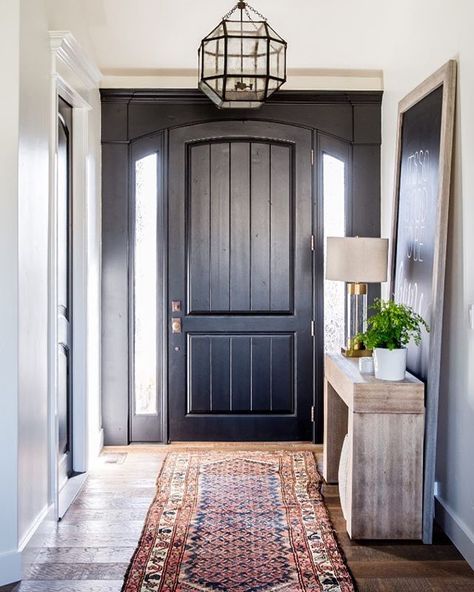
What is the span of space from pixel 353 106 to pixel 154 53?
1.49m

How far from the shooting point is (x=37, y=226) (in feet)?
11.2

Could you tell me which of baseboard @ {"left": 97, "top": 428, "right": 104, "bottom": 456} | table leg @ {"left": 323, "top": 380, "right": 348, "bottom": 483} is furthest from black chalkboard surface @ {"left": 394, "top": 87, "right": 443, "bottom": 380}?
baseboard @ {"left": 97, "top": 428, "right": 104, "bottom": 456}

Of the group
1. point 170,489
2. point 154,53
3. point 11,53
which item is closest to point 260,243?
point 154,53

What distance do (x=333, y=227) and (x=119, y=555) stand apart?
9.54 feet

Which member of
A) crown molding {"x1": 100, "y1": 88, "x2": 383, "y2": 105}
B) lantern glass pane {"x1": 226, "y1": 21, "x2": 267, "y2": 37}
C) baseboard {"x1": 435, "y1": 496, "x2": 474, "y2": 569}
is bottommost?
baseboard {"x1": 435, "y1": 496, "x2": 474, "y2": 569}

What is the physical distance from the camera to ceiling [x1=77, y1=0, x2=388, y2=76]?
470cm

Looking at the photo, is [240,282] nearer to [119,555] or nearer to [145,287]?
[145,287]

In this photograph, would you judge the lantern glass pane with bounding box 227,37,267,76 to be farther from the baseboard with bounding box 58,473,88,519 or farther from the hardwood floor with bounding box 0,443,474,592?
the baseboard with bounding box 58,473,88,519

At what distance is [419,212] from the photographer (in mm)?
3906

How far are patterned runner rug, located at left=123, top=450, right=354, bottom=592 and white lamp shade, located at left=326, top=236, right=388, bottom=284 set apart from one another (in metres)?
1.29

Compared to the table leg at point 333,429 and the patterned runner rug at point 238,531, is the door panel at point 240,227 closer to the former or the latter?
the table leg at point 333,429

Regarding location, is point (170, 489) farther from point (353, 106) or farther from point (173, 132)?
point (353, 106)

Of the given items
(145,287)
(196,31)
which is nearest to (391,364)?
(145,287)

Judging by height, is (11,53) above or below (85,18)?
below
